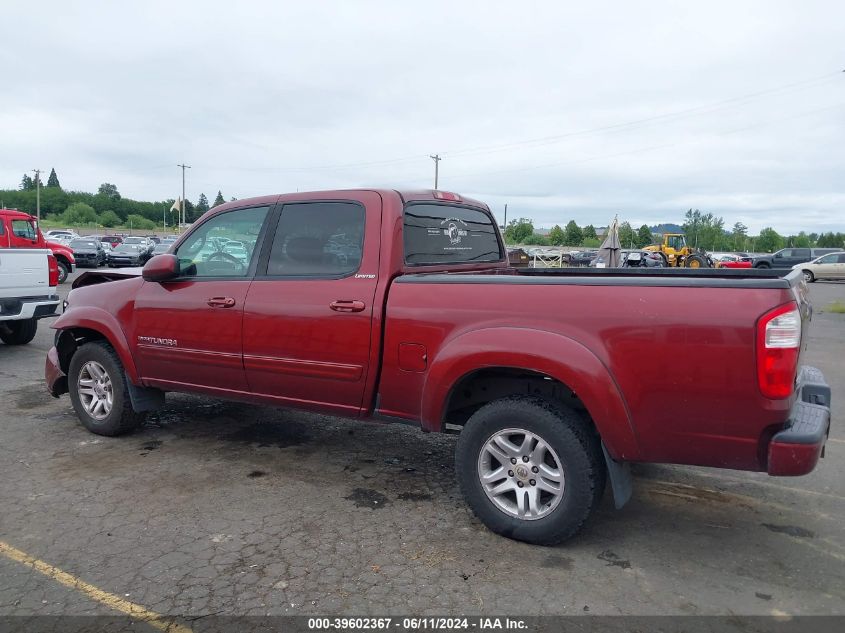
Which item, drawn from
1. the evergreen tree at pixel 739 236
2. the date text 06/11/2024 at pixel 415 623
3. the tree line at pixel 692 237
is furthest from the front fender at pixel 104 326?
the evergreen tree at pixel 739 236

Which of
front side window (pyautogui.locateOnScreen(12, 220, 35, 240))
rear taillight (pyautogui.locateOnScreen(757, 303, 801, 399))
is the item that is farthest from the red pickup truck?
front side window (pyautogui.locateOnScreen(12, 220, 35, 240))

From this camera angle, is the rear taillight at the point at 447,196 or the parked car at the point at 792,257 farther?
the parked car at the point at 792,257

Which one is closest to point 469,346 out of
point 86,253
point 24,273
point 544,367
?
point 544,367

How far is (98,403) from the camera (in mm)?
5336

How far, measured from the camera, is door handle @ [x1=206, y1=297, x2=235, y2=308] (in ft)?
14.8

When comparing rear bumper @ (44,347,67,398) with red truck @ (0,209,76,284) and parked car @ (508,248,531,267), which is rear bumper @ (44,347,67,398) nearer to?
parked car @ (508,248,531,267)

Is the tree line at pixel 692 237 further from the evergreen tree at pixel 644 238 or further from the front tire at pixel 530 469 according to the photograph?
the front tire at pixel 530 469

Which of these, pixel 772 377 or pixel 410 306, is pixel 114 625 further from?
pixel 772 377

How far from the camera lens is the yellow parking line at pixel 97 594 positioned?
2781mm

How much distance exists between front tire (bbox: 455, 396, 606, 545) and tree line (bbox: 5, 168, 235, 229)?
4042 inches

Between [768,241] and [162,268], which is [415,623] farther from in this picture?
[768,241]

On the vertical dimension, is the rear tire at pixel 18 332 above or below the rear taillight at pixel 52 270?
below

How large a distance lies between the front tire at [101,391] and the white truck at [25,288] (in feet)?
13.2

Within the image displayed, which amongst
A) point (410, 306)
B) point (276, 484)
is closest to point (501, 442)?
point (410, 306)
